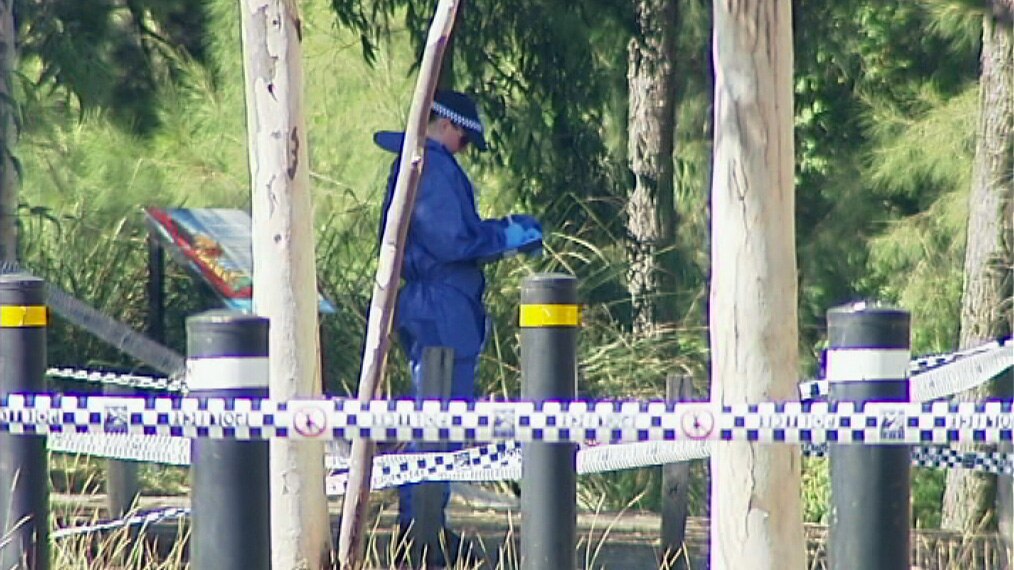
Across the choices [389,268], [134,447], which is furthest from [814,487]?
[389,268]

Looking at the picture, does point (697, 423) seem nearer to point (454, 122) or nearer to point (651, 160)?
point (454, 122)

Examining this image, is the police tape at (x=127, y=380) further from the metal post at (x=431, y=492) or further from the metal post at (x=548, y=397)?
the metal post at (x=548, y=397)

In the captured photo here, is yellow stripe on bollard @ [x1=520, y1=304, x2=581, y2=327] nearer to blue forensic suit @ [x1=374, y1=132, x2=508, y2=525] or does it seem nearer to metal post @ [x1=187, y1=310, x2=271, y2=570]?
metal post @ [x1=187, y1=310, x2=271, y2=570]

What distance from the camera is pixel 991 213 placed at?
488 inches

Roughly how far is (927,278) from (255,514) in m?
10.7

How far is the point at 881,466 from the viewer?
4555 millimetres

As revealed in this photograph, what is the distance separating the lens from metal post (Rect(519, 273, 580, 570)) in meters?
5.60

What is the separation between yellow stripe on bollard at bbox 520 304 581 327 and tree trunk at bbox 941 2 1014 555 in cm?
690

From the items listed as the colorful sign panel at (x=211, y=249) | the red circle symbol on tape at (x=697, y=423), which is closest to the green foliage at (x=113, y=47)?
the colorful sign panel at (x=211, y=249)

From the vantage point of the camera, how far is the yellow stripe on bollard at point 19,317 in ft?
18.9

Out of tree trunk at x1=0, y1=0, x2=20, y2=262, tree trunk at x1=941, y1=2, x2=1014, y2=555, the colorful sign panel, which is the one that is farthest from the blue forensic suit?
tree trunk at x1=941, y1=2, x2=1014, y2=555

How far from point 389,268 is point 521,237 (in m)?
1.73

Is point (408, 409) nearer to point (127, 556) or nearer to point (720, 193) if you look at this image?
point (720, 193)

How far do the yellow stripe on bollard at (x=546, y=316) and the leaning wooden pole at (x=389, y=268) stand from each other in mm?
891
